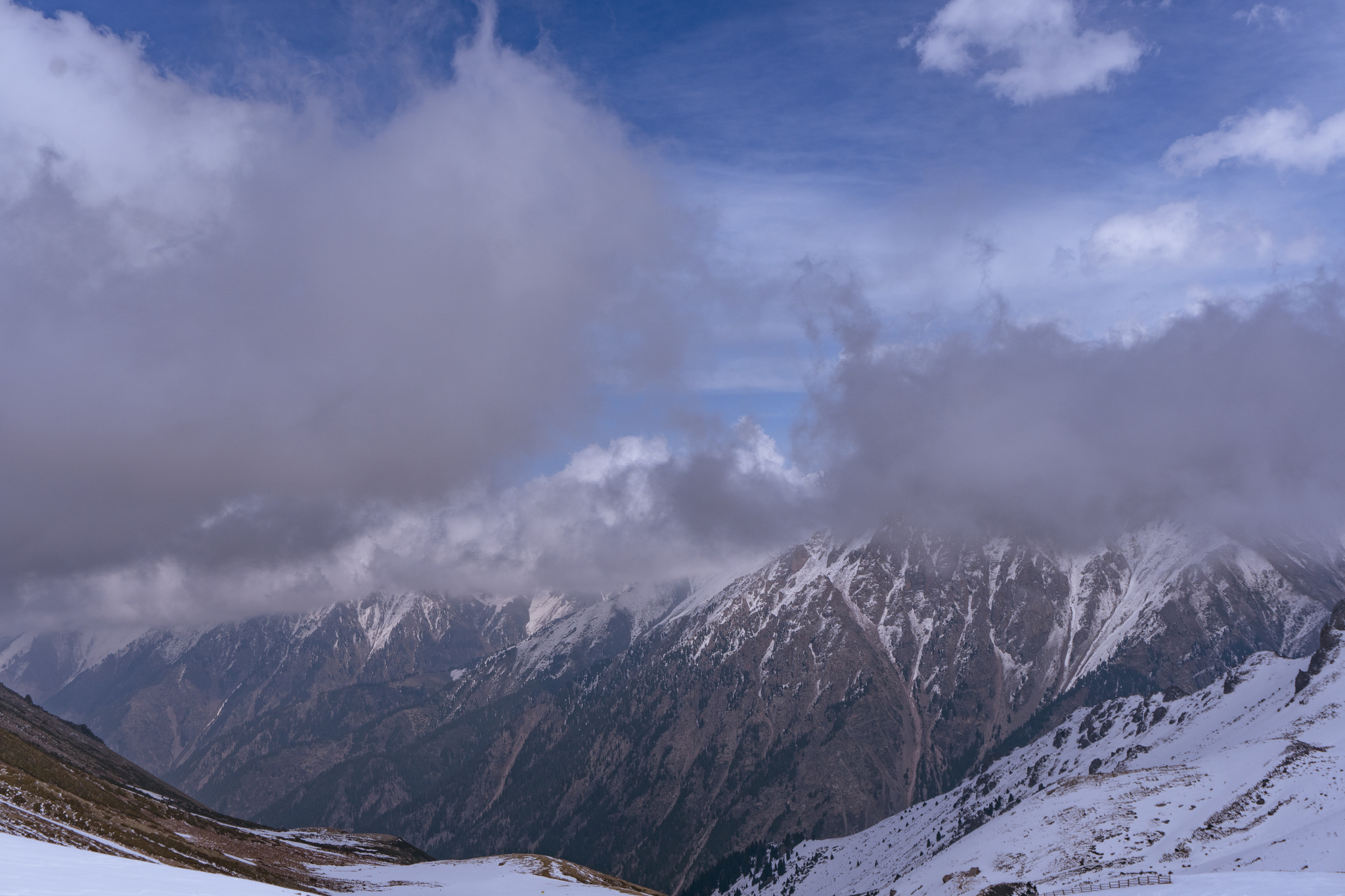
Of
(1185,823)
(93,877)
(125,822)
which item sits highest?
(1185,823)

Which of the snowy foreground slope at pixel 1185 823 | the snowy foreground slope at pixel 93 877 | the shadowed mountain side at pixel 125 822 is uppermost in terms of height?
the snowy foreground slope at pixel 1185 823

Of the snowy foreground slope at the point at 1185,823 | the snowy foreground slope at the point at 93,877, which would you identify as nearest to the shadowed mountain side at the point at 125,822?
the snowy foreground slope at the point at 93,877

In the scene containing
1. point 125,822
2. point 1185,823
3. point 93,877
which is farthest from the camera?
point 1185,823

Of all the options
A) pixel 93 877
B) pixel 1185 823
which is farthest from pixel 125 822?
pixel 1185 823

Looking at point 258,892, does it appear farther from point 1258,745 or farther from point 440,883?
point 1258,745

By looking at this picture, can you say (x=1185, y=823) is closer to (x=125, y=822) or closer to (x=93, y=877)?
(x=93, y=877)

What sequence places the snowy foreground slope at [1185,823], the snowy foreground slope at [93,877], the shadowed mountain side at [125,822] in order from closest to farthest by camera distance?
the snowy foreground slope at [93,877]
the shadowed mountain side at [125,822]
the snowy foreground slope at [1185,823]

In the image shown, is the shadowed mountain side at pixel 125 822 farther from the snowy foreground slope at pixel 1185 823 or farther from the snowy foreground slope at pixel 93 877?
the snowy foreground slope at pixel 1185 823

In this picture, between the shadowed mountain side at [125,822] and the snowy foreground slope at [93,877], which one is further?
the shadowed mountain side at [125,822]

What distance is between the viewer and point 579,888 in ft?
410

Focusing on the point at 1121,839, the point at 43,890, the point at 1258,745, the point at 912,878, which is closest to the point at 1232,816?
the point at 1121,839

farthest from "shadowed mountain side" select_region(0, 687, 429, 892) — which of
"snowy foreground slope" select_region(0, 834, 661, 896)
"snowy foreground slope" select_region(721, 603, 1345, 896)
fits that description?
"snowy foreground slope" select_region(721, 603, 1345, 896)

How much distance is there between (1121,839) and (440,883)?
10656 centimetres

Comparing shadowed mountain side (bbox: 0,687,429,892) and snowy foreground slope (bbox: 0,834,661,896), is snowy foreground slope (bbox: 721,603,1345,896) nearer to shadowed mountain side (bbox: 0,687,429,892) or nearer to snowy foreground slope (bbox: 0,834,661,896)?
snowy foreground slope (bbox: 0,834,661,896)
